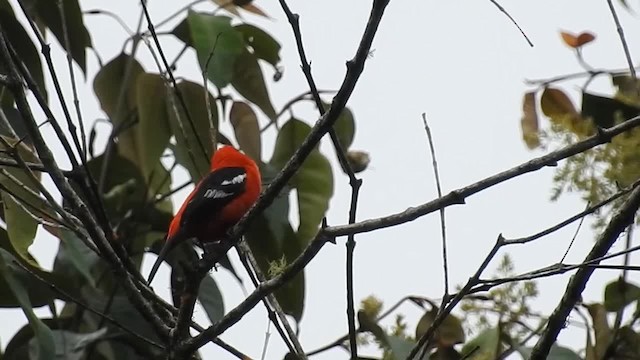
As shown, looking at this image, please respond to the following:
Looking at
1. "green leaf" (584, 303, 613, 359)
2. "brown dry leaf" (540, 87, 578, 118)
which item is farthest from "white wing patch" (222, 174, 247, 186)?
"green leaf" (584, 303, 613, 359)

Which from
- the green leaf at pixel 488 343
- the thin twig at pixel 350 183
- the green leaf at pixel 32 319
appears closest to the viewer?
the thin twig at pixel 350 183

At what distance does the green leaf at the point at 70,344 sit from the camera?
9.37ft

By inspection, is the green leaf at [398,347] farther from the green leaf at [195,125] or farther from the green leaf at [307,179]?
the green leaf at [195,125]

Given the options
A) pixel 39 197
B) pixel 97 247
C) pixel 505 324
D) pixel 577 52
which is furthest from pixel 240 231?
pixel 577 52

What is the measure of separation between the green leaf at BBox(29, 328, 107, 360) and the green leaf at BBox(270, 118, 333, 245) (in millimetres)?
754

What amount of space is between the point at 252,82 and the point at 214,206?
24.1 inches

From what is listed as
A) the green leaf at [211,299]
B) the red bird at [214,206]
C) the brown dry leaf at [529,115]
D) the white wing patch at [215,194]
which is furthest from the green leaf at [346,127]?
the brown dry leaf at [529,115]

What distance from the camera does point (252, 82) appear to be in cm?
354

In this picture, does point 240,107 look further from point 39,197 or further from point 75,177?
point 75,177

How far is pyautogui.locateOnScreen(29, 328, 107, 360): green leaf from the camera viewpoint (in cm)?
286

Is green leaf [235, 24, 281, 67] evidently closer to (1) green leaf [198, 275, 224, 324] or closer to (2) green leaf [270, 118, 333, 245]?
(2) green leaf [270, 118, 333, 245]

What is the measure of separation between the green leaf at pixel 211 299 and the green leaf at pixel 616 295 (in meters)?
1.22

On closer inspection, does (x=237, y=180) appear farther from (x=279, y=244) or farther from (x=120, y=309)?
(x=120, y=309)

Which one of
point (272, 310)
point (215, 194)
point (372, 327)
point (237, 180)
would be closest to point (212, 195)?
point (215, 194)
